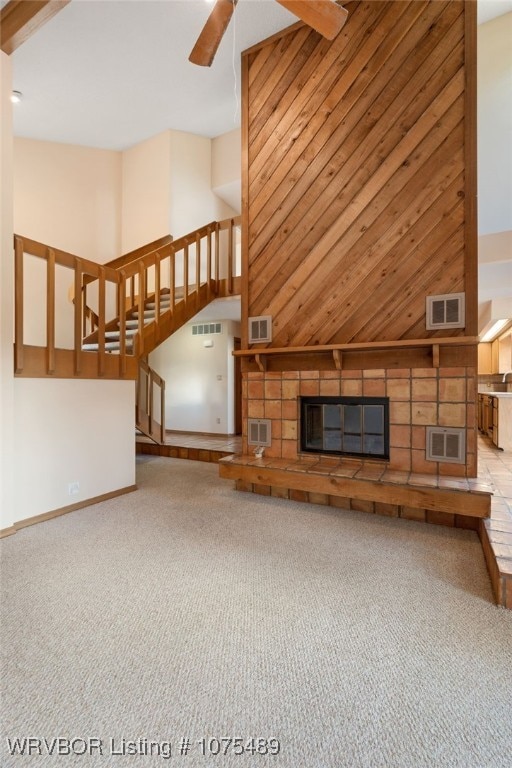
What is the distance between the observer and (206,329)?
7.79m

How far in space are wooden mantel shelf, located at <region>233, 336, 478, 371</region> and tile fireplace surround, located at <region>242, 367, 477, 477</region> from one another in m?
0.17

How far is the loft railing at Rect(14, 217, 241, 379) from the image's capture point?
3.31 meters

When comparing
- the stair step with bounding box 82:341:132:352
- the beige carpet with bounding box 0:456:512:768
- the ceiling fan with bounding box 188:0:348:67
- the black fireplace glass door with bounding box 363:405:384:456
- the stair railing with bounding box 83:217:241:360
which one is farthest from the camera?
the stair step with bounding box 82:341:132:352

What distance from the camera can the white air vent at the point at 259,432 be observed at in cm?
423

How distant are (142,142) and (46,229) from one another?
2.30 meters

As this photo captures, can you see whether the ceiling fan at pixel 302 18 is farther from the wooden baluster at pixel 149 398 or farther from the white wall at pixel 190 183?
→ the wooden baluster at pixel 149 398

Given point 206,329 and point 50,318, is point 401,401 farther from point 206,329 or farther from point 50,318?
point 206,329

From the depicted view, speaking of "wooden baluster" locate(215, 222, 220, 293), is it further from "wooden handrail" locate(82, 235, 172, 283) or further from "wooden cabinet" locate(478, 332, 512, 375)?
"wooden cabinet" locate(478, 332, 512, 375)

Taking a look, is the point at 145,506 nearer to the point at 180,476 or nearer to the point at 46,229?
the point at 180,476

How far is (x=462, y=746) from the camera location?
4.11 feet

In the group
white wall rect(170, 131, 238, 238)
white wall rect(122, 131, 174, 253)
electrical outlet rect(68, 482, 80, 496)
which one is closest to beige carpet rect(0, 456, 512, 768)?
electrical outlet rect(68, 482, 80, 496)

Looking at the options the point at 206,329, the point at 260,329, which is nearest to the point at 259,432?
the point at 260,329

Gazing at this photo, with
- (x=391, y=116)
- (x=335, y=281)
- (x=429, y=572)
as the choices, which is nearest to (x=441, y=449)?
(x=429, y=572)

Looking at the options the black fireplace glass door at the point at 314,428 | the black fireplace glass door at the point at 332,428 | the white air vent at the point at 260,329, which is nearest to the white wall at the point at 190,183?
the white air vent at the point at 260,329
